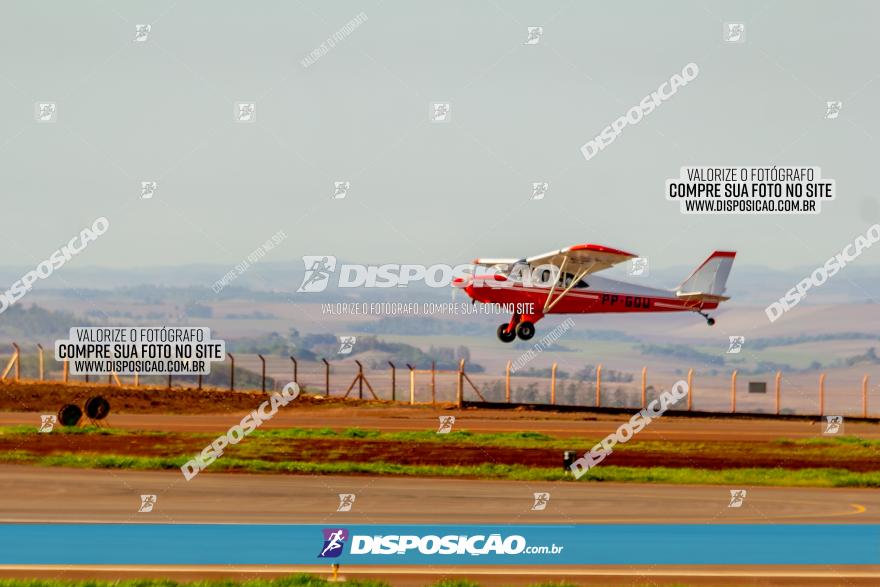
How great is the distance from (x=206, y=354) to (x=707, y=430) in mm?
20919

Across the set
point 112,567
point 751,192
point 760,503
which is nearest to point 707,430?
point 751,192

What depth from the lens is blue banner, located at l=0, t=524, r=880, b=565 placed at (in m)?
22.2

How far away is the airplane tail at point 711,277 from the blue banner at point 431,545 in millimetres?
21197

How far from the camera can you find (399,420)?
171 ft

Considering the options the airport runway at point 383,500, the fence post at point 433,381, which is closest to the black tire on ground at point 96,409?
the airport runway at point 383,500

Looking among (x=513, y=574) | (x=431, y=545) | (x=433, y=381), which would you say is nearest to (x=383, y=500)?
(x=431, y=545)

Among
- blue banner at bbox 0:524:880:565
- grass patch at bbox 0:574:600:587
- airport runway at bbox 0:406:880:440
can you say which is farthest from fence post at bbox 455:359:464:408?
A: grass patch at bbox 0:574:600:587

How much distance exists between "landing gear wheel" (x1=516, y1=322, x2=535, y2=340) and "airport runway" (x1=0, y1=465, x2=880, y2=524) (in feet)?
36.6

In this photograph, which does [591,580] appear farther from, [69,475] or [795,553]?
[69,475]

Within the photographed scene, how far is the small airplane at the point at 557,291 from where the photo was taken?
4353cm

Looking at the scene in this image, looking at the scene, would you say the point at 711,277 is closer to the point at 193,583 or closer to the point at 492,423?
the point at 492,423

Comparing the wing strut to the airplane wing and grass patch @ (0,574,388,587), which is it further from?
grass patch @ (0,574,388,587)

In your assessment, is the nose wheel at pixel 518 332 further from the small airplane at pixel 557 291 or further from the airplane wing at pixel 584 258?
the airplane wing at pixel 584 258

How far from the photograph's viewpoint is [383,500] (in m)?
29.0
